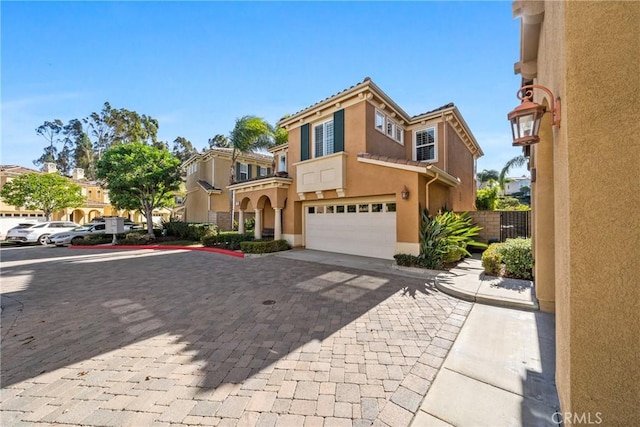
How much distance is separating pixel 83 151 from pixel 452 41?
5808 centimetres

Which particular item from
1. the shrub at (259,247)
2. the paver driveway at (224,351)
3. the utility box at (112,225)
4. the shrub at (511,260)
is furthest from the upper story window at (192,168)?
the shrub at (511,260)

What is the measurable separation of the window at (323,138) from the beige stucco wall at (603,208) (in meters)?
9.40

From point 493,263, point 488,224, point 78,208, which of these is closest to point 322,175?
point 493,263

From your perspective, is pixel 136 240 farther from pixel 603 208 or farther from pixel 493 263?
pixel 603 208

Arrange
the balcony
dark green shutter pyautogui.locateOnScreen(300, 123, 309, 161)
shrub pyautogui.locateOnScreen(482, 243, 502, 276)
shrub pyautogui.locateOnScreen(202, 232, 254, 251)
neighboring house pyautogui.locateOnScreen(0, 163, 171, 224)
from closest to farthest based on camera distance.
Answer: shrub pyautogui.locateOnScreen(482, 243, 502, 276) → the balcony → dark green shutter pyautogui.locateOnScreen(300, 123, 309, 161) → shrub pyautogui.locateOnScreen(202, 232, 254, 251) → neighboring house pyautogui.locateOnScreen(0, 163, 171, 224)

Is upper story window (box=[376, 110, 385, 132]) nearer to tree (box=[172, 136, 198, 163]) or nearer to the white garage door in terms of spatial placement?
the white garage door

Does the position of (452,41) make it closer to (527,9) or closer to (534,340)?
(527,9)

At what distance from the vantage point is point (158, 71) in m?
10.1

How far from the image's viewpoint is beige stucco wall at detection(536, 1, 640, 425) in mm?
1546

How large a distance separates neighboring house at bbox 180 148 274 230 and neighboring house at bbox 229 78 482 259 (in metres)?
8.15

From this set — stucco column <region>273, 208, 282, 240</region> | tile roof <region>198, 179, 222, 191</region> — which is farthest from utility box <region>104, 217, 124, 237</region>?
stucco column <region>273, 208, 282, 240</region>

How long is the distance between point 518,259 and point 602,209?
5907 mm

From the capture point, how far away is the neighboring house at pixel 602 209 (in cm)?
154

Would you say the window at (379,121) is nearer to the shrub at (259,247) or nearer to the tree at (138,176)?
the shrub at (259,247)
